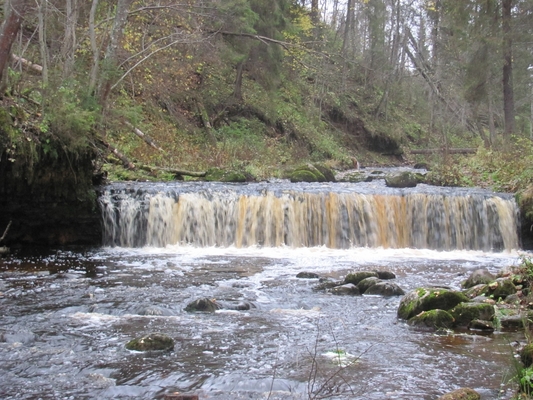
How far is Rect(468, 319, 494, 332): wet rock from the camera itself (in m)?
6.92

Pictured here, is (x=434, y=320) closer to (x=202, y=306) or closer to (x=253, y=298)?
(x=253, y=298)

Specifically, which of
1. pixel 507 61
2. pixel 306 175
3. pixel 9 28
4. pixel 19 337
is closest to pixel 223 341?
pixel 19 337

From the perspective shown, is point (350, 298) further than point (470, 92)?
No

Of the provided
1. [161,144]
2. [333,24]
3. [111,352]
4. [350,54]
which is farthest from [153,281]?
[333,24]

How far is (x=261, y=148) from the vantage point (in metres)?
27.3

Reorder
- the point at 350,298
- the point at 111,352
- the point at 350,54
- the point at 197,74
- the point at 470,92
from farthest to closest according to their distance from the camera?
the point at 350,54, the point at 197,74, the point at 470,92, the point at 350,298, the point at 111,352

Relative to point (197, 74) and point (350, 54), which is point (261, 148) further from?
point (350, 54)

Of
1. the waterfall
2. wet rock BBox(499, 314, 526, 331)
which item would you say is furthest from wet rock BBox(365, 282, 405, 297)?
the waterfall

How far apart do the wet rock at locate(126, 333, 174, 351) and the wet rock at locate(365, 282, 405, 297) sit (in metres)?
3.83

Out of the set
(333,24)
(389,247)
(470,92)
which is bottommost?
(389,247)

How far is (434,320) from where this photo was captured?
7.14 metres

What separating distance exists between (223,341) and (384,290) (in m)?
3.40

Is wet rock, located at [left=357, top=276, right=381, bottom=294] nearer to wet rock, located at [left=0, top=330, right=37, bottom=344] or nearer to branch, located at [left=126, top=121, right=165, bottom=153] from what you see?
wet rock, located at [left=0, top=330, right=37, bottom=344]

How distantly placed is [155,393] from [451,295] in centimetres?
425
